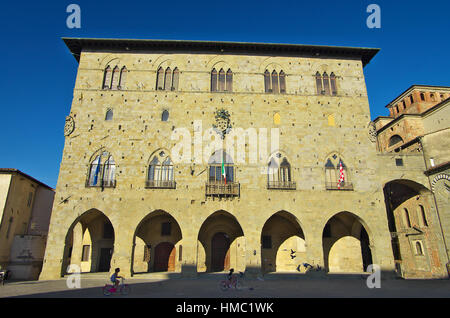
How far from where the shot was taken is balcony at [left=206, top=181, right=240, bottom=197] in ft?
64.7

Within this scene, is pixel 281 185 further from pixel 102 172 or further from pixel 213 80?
pixel 102 172

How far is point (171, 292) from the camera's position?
1326 centimetres

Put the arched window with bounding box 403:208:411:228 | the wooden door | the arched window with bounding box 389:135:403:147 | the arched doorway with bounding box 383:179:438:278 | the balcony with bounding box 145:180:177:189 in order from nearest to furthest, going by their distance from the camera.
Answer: the balcony with bounding box 145:180:177:189 → the arched doorway with bounding box 383:179:438:278 → the wooden door → the arched window with bounding box 403:208:411:228 → the arched window with bounding box 389:135:403:147

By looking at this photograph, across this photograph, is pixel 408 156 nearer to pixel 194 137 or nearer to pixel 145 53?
pixel 194 137

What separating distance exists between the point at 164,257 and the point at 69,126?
41.5 feet

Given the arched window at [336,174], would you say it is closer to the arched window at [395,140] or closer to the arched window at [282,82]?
the arched window at [282,82]

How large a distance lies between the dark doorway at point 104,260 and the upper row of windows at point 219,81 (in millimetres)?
13358

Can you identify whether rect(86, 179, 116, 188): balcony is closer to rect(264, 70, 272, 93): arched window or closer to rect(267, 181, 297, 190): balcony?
rect(267, 181, 297, 190): balcony

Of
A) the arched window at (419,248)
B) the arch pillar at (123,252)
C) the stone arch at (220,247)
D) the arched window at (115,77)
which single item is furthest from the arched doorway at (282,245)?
the arched window at (115,77)

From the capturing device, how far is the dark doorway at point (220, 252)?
22.1m

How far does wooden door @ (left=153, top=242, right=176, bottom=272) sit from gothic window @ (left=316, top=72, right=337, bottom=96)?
1769 cm

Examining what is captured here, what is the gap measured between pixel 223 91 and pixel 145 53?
290 inches

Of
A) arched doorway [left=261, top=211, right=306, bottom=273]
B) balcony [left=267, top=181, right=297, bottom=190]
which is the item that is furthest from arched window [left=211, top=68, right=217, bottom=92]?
arched doorway [left=261, top=211, right=306, bottom=273]

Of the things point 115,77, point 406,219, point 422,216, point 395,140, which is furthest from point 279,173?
point 395,140
